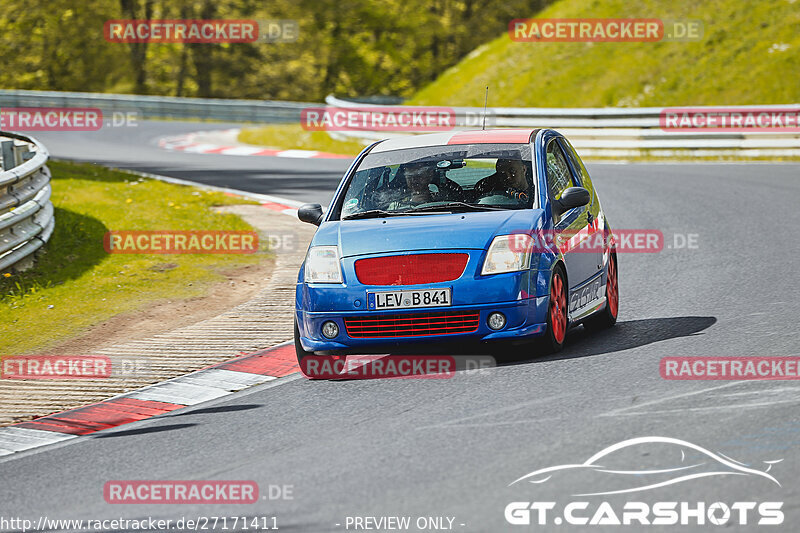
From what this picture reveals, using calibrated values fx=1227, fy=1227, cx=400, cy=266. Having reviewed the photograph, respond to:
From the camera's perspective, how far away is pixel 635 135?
27.8 m

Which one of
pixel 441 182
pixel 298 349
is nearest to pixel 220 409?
pixel 298 349

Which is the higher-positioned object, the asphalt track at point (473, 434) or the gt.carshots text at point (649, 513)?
the gt.carshots text at point (649, 513)

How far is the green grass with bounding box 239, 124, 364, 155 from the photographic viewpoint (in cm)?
3072

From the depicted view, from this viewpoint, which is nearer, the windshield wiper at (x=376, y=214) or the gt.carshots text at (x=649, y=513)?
the gt.carshots text at (x=649, y=513)

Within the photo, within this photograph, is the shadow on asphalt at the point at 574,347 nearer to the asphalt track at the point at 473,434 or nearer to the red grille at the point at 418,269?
the asphalt track at the point at 473,434

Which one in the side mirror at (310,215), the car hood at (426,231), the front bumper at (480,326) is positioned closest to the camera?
the front bumper at (480,326)

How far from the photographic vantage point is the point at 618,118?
94.8 feet

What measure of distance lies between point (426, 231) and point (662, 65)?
28.7m

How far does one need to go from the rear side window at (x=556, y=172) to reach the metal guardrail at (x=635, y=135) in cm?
1721

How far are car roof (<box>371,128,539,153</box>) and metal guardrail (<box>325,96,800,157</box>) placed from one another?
685 inches

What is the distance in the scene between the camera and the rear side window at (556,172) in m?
9.35

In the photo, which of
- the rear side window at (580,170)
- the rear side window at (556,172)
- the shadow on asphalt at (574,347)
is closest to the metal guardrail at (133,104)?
the rear side window at (580,170)

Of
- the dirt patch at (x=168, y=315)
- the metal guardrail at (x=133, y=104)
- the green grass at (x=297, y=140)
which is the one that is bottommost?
the metal guardrail at (x=133, y=104)

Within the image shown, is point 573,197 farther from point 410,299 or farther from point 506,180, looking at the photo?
point 410,299
